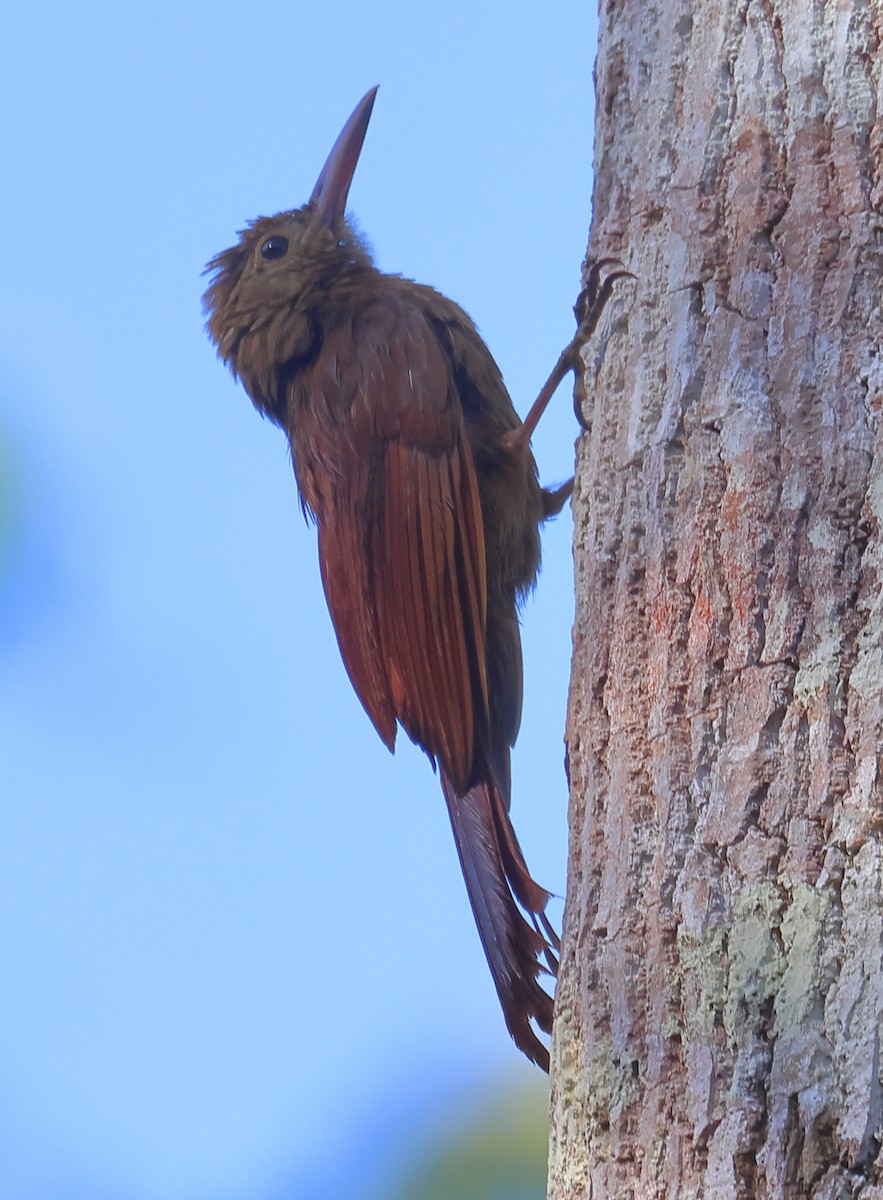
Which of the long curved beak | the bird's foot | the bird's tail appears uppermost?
the long curved beak

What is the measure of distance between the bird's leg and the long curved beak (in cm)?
114

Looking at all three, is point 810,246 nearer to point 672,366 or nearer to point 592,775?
point 672,366

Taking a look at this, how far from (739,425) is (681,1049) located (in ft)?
2.86

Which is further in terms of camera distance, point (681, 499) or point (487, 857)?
point (487, 857)

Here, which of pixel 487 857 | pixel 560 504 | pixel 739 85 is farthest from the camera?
pixel 560 504

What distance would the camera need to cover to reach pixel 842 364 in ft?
6.70

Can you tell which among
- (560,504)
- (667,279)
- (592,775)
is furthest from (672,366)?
(560,504)

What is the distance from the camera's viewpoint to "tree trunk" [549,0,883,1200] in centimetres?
178

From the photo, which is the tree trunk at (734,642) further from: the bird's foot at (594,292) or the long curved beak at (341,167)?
the long curved beak at (341,167)

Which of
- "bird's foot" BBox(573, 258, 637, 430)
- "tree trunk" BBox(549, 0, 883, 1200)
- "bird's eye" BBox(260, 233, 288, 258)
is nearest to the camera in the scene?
"tree trunk" BBox(549, 0, 883, 1200)

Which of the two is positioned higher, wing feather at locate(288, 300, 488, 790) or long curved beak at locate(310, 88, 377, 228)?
long curved beak at locate(310, 88, 377, 228)

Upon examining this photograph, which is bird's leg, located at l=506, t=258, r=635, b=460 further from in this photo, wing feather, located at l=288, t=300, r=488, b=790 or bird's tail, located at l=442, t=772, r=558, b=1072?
bird's tail, located at l=442, t=772, r=558, b=1072

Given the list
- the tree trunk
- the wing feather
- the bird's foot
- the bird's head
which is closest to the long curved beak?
the bird's head

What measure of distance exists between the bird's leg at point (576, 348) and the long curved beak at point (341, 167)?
1.14 m
